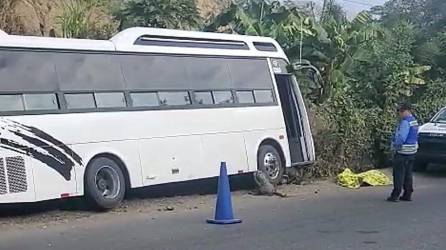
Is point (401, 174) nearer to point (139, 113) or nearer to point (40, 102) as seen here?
point (139, 113)

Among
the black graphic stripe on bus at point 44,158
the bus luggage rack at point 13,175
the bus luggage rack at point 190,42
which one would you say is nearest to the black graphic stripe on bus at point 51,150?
the black graphic stripe on bus at point 44,158

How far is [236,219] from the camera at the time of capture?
1213 cm

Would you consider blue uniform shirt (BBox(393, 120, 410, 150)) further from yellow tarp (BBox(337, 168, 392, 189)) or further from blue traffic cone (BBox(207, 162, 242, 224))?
blue traffic cone (BBox(207, 162, 242, 224))

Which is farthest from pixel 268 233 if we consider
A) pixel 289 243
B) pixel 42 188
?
pixel 42 188

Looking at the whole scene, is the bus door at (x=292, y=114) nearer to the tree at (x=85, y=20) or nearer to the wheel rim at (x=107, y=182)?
the wheel rim at (x=107, y=182)

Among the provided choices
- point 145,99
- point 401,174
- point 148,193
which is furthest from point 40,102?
point 401,174

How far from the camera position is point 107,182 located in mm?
13266

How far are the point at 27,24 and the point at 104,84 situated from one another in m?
11.3

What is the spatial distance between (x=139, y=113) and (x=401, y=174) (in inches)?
182

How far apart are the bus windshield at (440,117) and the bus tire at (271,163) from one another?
5.05 m

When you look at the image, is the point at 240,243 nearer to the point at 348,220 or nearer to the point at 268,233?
the point at 268,233

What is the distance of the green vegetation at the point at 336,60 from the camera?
1873cm

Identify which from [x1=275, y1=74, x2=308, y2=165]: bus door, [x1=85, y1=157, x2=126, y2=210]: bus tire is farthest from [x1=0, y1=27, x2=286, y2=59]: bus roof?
[x1=85, y1=157, x2=126, y2=210]: bus tire

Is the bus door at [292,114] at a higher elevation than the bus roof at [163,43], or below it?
below
